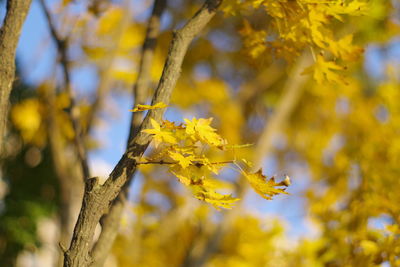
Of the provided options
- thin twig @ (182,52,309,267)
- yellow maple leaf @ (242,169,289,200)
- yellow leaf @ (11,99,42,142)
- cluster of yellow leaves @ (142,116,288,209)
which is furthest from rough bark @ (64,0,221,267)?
yellow leaf @ (11,99,42,142)

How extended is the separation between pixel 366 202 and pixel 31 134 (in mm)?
3434

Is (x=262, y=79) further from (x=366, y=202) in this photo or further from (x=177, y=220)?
(x=366, y=202)

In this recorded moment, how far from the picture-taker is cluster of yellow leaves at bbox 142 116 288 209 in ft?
4.22

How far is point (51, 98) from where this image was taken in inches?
149

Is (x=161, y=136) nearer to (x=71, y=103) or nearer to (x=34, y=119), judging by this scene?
(x=71, y=103)

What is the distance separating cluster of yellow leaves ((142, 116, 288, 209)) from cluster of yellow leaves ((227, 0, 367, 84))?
1.78 feet

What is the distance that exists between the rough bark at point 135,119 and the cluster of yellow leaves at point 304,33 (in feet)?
1.52

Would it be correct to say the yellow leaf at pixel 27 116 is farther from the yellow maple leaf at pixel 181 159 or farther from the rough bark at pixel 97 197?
the yellow maple leaf at pixel 181 159

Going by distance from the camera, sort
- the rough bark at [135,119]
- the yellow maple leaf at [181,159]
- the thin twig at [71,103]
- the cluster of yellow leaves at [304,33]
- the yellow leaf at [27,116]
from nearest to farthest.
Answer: the yellow maple leaf at [181,159]
the cluster of yellow leaves at [304,33]
the rough bark at [135,119]
the thin twig at [71,103]
the yellow leaf at [27,116]

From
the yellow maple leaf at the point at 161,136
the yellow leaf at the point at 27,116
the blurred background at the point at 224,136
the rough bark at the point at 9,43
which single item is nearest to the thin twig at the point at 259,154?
the blurred background at the point at 224,136

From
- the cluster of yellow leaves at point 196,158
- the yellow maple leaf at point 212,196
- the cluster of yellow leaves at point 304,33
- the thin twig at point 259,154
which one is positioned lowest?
the thin twig at point 259,154

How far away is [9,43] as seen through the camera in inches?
62.6

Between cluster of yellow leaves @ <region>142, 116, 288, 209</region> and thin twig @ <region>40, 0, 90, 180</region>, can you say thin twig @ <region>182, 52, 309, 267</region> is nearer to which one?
thin twig @ <region>40, 0, 90, 180</region>

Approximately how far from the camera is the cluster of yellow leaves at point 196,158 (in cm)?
129
